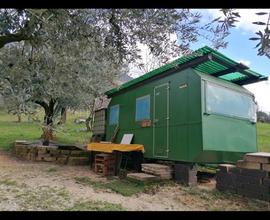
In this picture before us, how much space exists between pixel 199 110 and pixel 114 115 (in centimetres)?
469

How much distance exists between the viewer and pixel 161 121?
7652 mm

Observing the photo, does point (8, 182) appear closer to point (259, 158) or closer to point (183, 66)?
point (183, 66)

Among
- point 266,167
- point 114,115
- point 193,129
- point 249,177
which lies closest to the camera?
point 266,167

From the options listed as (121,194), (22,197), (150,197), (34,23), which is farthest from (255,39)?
(22,197)

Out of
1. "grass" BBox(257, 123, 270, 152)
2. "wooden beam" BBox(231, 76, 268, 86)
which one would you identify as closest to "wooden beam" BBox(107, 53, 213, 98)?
"wooden beam" BBox(231, 76, 268, 86)

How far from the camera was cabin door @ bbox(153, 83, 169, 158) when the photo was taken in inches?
291

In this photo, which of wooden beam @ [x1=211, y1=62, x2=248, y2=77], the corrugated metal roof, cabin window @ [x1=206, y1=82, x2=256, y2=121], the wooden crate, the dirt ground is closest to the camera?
the dirt ground

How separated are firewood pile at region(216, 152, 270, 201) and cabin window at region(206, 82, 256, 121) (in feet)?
4.93

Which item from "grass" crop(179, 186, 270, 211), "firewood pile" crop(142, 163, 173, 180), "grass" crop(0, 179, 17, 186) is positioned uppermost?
"firewood pile" crop(142, 163, 173, 180)

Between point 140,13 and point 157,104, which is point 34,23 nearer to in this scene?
point 140,13

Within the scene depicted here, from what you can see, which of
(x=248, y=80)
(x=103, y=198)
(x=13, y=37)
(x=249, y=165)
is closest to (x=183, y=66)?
(x=248, y=80)

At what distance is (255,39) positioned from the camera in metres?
1.92

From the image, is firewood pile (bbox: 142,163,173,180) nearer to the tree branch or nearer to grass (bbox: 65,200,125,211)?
grass (bbox: 65,200,125,211)

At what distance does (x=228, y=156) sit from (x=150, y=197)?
240cm
